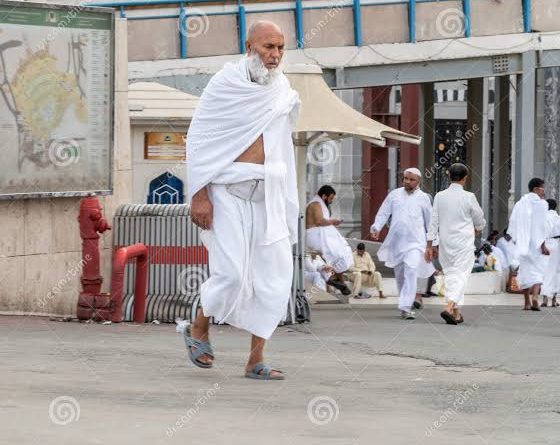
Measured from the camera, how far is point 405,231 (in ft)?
62.3

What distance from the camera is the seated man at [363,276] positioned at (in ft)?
76.0

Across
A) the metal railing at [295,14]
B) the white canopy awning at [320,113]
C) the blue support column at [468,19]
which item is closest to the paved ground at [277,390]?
the white canopy awning at [320,113]

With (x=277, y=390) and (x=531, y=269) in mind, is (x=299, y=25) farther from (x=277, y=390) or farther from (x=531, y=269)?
(x=277, y=390)

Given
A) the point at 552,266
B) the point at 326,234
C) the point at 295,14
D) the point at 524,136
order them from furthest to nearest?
1. the point at 524,136
2. the point at 295,14
3. the point at 552,266
4. the point at 326,234

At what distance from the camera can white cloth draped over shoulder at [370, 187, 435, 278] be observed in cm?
1892

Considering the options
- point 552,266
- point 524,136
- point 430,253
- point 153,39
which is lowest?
point 552,266

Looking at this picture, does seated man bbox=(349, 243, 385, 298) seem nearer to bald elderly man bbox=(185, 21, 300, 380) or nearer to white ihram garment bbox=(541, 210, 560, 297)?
white ihram garment bbox=(541, 210, 560, 297)

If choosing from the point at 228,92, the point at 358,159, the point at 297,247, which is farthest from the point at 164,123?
the point at 358,159

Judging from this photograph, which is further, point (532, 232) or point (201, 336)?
point (532, 232)

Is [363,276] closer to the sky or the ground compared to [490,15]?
closer to the ground

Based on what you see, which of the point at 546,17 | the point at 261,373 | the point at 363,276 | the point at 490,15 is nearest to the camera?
the point at 261,373

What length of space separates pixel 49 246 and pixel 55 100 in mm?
1203

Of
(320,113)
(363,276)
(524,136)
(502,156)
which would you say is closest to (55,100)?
(320,113)

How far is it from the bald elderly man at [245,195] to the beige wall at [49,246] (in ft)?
14.5
